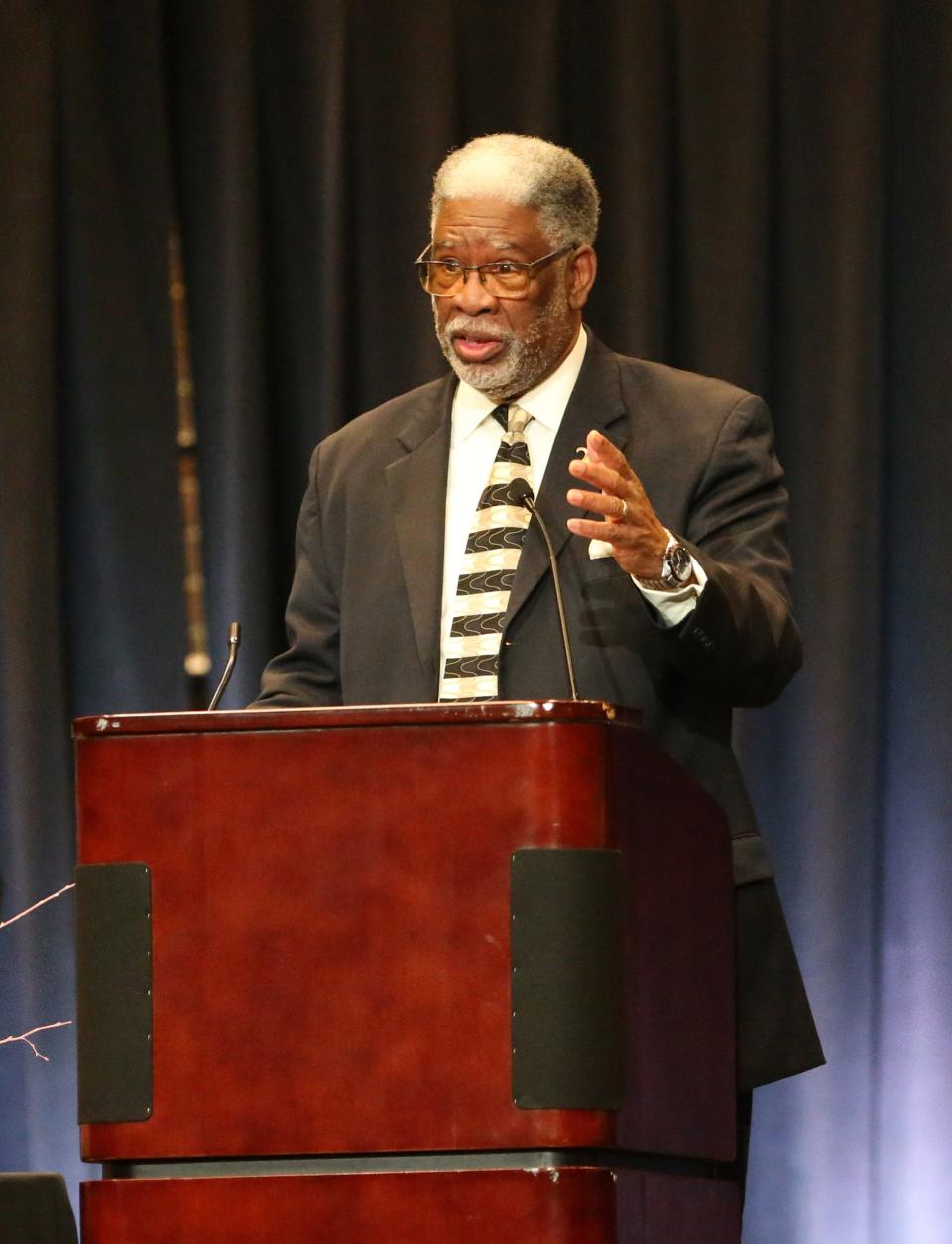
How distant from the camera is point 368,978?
1.59 metres

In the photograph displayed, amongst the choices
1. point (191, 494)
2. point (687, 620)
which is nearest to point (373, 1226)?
point (687, 620)

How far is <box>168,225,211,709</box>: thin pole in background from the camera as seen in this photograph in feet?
12.2

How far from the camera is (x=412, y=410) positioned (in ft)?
8.54

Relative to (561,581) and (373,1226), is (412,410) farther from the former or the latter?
(373,1226)

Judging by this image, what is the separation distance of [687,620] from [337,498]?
2.33 ft

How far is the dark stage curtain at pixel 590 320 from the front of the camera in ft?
11.7

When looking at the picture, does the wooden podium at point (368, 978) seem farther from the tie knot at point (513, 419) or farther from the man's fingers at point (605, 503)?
the tie knot at point (513, 419)

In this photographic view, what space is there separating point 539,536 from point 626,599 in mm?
121

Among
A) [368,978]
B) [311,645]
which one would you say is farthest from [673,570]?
[311,645]

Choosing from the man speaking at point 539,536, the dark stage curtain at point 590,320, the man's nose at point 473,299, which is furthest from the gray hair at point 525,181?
the dark stage curtain at point 590,320

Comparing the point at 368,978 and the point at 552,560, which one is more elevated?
the point at 552,560

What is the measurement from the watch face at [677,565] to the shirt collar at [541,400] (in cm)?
54

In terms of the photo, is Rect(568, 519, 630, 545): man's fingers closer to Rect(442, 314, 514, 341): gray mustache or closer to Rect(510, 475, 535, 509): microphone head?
Rect(510, 475, 535, 509): microphone head

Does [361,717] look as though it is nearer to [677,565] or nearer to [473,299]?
[677,565]
